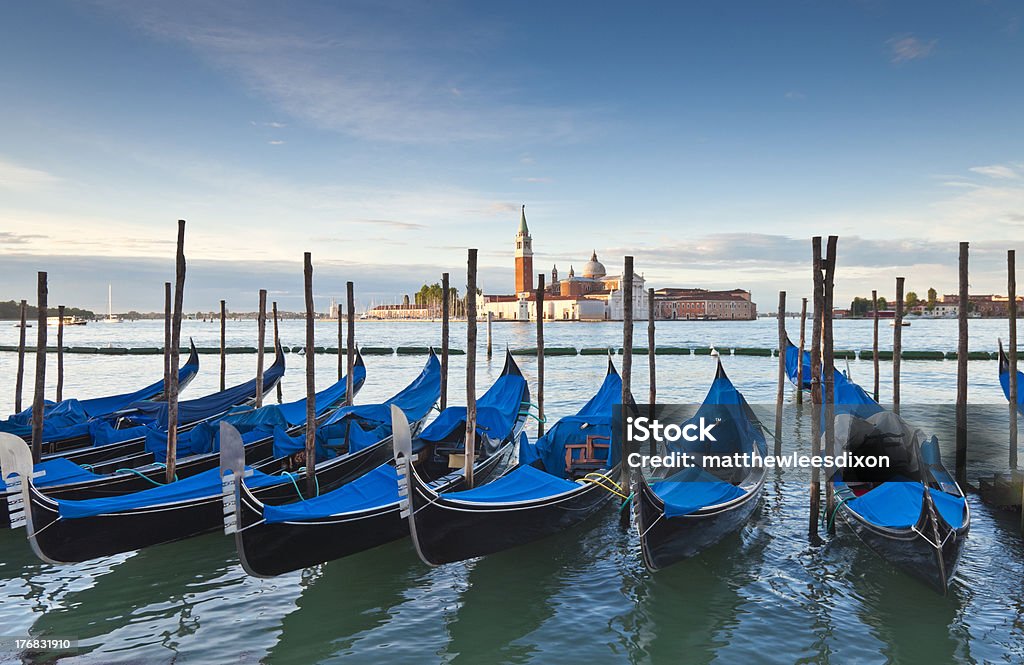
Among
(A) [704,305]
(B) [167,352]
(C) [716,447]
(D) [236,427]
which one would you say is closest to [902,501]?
(C) [716,447]

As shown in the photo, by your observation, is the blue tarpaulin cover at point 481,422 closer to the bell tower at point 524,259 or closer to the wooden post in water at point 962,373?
the wooden post in water at point 962,373

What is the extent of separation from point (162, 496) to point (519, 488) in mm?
A: 2743

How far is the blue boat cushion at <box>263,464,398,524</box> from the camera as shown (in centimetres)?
474

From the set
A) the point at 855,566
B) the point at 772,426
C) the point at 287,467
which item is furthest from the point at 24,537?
the point at 772,426

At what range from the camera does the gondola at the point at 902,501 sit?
183 inches

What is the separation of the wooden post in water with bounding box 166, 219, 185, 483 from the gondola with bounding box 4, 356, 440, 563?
76 centimetres

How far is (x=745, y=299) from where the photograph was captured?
100 meters

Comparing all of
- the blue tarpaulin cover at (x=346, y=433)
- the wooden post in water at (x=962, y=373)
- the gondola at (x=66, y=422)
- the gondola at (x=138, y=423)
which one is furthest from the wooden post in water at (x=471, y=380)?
the wooden post in water at (x=962, y=373)

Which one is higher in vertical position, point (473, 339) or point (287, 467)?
point (473, 339)

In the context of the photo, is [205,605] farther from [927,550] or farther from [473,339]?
[927,550]

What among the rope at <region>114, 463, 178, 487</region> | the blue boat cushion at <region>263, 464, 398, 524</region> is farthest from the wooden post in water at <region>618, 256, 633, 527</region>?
the rope at <region>114, 463, 178, 487</region>

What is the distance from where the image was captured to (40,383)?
7.06m

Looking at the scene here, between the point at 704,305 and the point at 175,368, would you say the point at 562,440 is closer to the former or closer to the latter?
the point at 175,368

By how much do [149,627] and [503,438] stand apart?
166 inches
